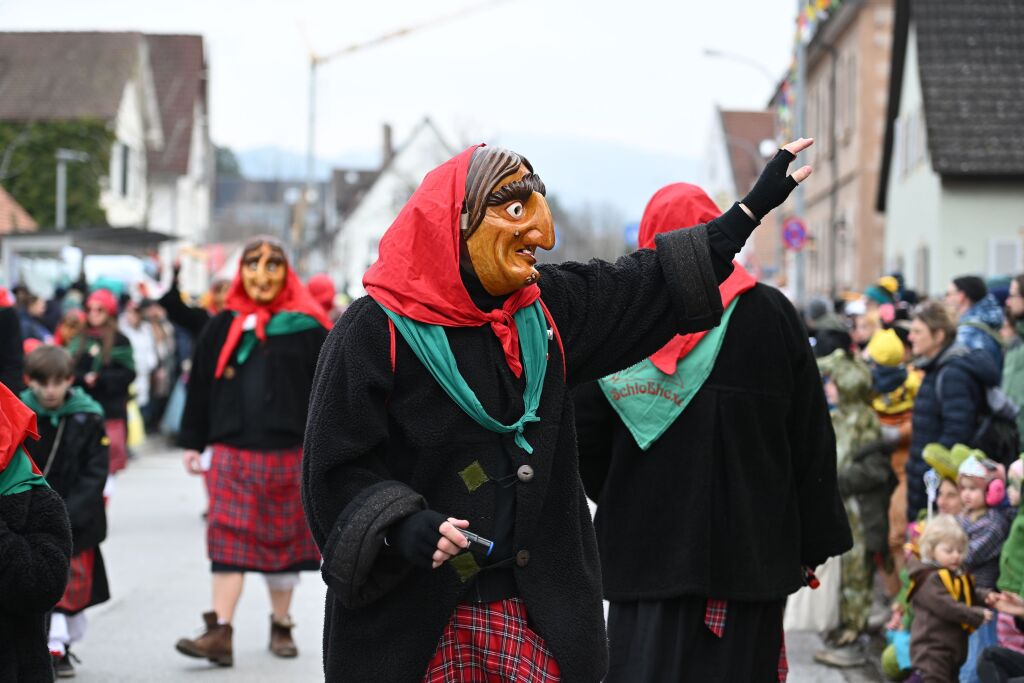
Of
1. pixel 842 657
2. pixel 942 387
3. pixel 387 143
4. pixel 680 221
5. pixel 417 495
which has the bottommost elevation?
pixel 842 657

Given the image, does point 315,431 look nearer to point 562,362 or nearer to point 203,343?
point 562,362

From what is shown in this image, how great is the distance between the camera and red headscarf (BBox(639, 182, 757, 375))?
490 cm

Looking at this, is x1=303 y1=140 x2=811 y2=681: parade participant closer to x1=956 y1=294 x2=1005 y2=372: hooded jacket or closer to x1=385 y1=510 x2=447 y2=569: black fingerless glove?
x1=385 y1=510 x2=447 y2=569: black fingerless glove

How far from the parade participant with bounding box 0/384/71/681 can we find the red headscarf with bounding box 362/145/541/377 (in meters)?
1.20

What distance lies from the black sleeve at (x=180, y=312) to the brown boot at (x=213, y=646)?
213cm

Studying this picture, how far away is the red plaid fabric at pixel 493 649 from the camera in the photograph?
11.6 ft

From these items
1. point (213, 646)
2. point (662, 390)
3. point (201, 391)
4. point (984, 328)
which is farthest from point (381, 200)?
point (662, 390)

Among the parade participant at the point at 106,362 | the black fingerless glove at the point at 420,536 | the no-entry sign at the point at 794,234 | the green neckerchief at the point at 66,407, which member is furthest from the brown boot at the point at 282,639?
the no-entry sign at the point at 794,234

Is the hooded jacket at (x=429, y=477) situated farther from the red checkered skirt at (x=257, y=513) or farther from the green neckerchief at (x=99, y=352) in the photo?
the green neckerchief at (x=99, y=352)

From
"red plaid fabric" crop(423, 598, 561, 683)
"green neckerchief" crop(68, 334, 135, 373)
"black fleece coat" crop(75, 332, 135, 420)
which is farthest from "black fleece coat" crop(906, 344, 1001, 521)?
"green neckerchief" crop(68, 334, 135, 373)

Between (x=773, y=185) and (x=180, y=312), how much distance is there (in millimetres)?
6105

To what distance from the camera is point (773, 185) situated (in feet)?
12.3

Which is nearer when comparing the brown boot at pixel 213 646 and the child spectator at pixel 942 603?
the child spectator at pixel 942 603

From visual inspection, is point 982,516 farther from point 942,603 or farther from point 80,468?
point 80,468
